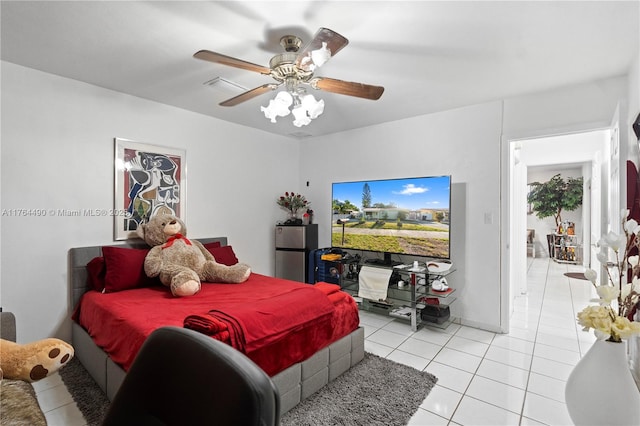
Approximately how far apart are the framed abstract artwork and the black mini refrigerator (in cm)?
143

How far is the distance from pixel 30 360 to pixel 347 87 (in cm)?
228

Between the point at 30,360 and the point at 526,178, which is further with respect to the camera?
the point at 526,178

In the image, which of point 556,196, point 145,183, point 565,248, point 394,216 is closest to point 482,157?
point 394,216

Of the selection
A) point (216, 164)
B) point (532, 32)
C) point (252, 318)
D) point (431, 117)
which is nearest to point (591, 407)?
point (252, 318)

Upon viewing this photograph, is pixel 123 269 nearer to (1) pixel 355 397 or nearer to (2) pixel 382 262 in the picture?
(1) pixel 355 397

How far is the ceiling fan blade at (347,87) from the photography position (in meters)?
2.04

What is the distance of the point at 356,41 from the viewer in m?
2.10

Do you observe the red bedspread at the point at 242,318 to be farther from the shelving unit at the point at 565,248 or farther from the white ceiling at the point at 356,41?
the shelving unit at the point at 565,248

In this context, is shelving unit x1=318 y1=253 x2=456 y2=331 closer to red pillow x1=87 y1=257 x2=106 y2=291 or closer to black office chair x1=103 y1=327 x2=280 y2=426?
red pillow x1=87 y1=257 x2=106 y2=291

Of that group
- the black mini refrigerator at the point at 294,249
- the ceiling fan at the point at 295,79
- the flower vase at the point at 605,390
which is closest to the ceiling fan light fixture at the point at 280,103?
the ceiling fan at the point at 295,79

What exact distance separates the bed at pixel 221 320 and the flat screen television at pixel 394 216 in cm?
132

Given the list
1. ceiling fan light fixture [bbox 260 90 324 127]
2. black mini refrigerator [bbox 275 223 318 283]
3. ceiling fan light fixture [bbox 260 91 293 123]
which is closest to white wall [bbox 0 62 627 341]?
black mini refrigerator [bbox 275 223 318 283]

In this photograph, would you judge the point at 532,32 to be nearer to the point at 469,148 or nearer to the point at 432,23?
the point at 432,23

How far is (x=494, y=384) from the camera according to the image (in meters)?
2.26
